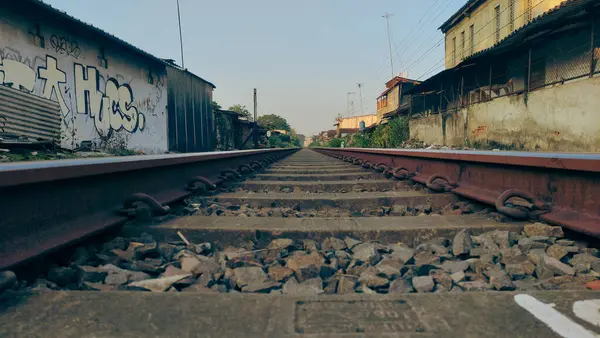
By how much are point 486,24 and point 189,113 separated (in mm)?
19643

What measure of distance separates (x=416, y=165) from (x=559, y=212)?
Result: 247 centimetres

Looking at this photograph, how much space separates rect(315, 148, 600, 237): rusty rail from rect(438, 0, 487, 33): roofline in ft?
81.2

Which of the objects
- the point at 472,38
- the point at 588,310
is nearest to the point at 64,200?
the point at 588,310

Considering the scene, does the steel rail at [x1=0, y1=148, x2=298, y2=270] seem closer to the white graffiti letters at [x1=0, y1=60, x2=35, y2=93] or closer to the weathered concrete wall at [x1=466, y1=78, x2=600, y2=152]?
the white graffiti letters at [x1=0, y1=60, x2=35, y2=93]

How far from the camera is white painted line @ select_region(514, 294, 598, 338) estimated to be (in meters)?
0.73

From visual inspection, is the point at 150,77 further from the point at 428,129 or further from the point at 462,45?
the point at 462,45

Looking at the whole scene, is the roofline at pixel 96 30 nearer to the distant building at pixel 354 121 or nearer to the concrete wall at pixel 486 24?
the concrete wall at pixel 486 24

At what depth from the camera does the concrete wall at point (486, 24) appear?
17.8 metres

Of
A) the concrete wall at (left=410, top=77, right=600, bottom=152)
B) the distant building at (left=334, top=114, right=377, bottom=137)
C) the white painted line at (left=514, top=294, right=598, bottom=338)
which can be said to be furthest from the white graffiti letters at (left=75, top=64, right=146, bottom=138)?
the distant building at (left=334, top=114, right=377, bottom=137)

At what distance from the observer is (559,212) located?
1803mm

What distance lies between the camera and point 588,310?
84 cm

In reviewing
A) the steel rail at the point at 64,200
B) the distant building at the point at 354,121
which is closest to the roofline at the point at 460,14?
the steel rail at the point at 64,200

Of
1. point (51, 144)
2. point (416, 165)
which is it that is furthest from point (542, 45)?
point (51, 144)

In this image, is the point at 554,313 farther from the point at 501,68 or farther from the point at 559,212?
the point at 501,68
